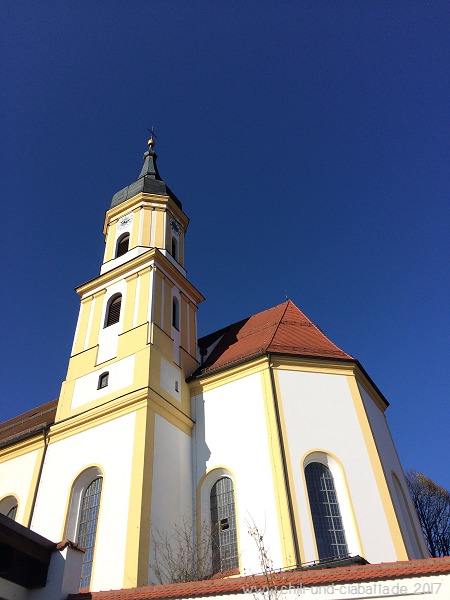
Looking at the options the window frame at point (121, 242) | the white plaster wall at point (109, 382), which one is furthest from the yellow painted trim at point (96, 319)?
the window frame at point (121, 242)

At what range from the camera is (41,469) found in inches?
585

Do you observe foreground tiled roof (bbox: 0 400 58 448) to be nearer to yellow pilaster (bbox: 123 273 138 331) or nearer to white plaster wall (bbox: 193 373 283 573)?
yellow pilaster (bbox: 123 273 138 331)

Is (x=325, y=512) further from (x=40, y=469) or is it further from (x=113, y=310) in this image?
(x=113, y=310)

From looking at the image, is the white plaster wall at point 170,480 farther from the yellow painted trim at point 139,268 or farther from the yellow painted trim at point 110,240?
the yellow painted trim at point 110,240

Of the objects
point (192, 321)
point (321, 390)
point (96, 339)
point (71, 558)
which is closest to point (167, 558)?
point (71, 558)

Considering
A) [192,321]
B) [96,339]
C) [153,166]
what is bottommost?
[96,339]

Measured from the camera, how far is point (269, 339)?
1634 cm

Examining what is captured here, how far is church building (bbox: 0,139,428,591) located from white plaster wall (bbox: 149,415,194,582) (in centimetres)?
5

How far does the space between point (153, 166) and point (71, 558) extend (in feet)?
78.7

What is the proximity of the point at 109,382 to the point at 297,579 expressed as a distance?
33.1 feet

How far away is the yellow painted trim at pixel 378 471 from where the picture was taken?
11.5 m

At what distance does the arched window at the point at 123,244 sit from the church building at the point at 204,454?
10.1ft

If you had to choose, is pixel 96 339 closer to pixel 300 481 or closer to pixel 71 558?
pixel 300 481

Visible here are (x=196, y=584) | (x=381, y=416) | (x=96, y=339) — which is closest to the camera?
(x=196, y=584)
